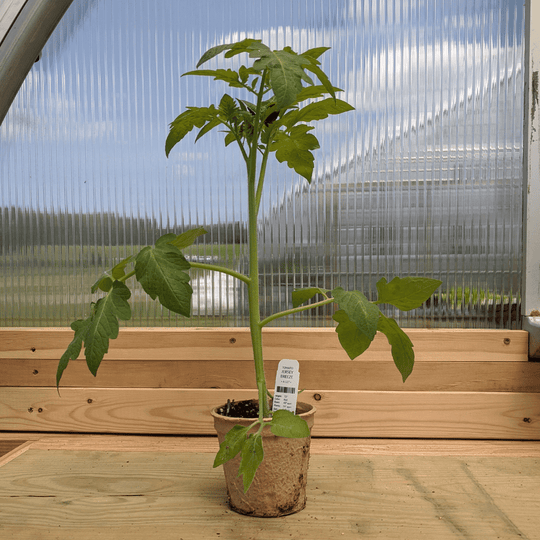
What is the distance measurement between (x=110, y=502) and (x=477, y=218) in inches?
32.4

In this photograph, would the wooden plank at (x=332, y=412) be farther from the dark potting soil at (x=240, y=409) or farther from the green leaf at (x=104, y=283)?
the green leaf at (x=104, y=283)

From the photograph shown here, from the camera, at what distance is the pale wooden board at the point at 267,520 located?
62 cm

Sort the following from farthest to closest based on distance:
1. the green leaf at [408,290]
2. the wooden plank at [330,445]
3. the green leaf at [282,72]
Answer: the wooden plank at [330,445] → the green leaf at [408,290] → the green leaf at [282,72]

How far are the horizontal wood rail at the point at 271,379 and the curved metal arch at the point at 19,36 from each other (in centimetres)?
49

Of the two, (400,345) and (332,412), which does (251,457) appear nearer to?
(400,345)

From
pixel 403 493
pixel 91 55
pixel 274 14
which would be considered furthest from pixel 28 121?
pixel 403 493

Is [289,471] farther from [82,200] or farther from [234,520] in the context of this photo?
[82,200]

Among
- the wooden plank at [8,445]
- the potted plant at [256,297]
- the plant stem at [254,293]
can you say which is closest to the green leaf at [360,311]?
the potted plant at [256,297]

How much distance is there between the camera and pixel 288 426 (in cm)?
60

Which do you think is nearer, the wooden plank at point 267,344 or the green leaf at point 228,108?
the green leaf at point 228,108

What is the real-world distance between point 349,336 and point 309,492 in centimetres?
25

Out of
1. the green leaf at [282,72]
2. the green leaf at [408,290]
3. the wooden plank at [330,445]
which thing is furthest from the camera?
the wooden plank at [330,445]

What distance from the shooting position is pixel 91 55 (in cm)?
103

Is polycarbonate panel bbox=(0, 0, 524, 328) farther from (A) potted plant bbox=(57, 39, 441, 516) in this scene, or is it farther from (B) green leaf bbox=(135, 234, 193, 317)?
(B) green leaf bbox=(135, 234, 193, 317)
